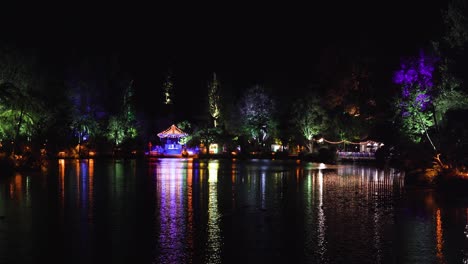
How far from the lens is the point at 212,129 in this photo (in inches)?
2788

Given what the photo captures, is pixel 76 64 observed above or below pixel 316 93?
above

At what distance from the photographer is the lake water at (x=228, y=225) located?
10703 mm

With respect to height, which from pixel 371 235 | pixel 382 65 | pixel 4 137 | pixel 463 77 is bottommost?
pixel 371 235

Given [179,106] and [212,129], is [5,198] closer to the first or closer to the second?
[212,129]

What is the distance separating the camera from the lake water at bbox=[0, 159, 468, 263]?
10703mm

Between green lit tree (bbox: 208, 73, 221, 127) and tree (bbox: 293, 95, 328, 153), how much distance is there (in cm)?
1622

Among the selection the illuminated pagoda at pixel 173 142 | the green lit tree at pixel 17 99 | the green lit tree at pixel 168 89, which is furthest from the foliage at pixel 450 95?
the green lit tree at pixel 168 89

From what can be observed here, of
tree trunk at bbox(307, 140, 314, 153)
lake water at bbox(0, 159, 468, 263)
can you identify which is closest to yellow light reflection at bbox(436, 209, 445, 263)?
lake water at bbox(0, 159, 468, 263)

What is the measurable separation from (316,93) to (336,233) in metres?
47.9

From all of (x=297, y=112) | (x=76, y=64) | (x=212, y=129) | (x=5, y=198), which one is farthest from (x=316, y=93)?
(x=5, y=198)

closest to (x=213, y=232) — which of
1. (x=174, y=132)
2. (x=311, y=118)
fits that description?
(x=311, y=118)

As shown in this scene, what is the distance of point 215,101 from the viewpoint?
243 feet

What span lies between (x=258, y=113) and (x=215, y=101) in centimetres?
844

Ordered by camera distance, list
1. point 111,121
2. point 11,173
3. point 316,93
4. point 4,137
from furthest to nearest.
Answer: point 111,121, point 316,93, point 4,137, point 11,173
